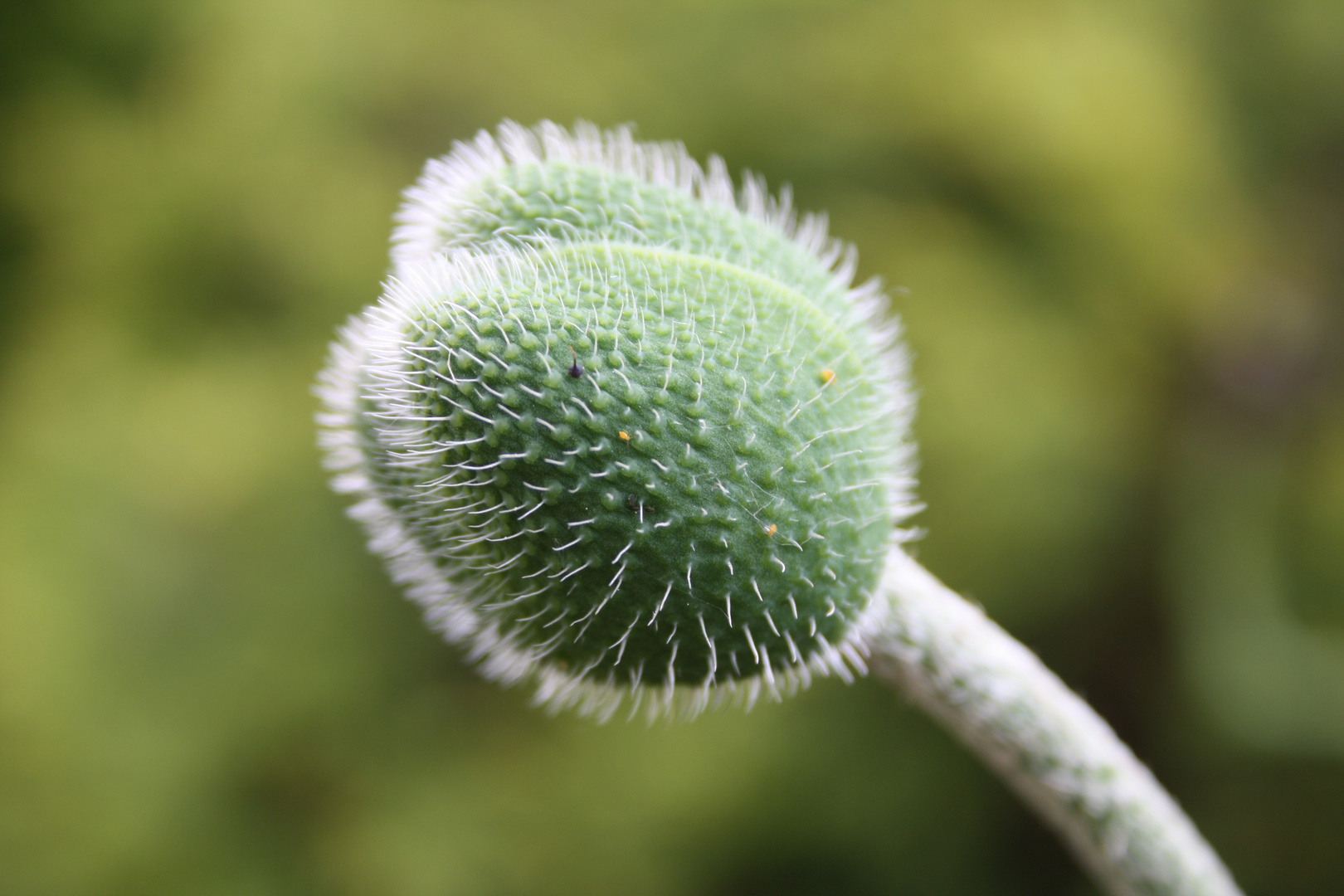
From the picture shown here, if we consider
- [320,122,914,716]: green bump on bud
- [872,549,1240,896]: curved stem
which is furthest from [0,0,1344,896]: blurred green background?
[320,122,914,716]: green bump on bud

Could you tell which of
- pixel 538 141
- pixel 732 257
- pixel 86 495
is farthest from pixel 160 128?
pixel 732 257

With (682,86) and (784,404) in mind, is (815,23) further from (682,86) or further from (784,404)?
(784,404)

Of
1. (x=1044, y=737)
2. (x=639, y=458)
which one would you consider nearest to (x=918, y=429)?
(x=1044, y=737)

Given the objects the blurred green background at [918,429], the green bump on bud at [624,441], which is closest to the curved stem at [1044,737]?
the green bump on bud at [624,441]

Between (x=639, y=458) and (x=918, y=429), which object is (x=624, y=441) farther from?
(x=918, y=429)

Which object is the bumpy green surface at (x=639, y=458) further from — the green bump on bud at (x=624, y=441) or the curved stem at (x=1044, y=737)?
the curved stem at (x=1044, y=737)

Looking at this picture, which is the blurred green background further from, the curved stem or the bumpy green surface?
the bumpy green surface
